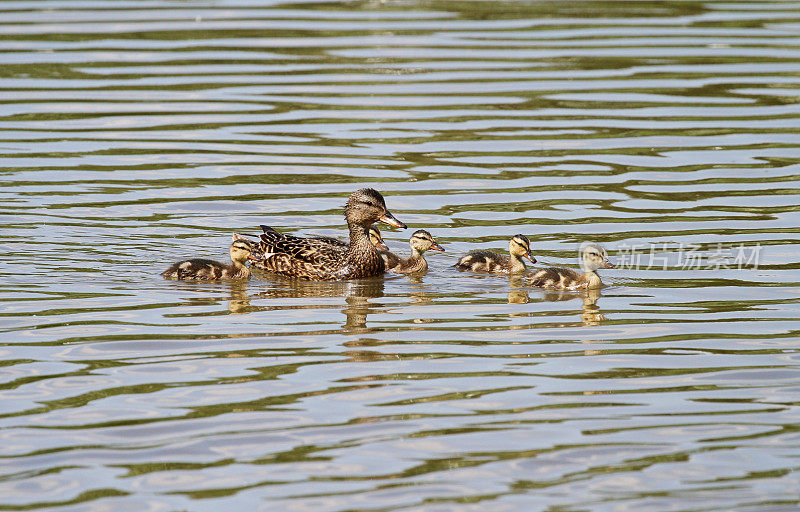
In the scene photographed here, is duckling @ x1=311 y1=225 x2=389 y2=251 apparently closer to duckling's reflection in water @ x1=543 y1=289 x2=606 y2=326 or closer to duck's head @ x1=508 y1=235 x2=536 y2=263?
duck's head @ x1=508 y1=235 x2=536 y2=263

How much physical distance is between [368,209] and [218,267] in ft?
4.42

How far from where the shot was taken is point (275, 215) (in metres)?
12.3

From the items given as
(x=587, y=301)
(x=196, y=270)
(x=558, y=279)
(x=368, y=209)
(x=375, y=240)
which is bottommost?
(x=587, y=301)

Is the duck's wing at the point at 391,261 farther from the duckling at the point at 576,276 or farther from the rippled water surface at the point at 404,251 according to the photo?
the duckling at the point at 576,276

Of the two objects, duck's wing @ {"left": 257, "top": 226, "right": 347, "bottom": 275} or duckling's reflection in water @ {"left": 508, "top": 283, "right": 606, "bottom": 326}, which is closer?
duckling's reflection in water @ {"left": 508, "top": 283, "right": 606, "bottom": 326}

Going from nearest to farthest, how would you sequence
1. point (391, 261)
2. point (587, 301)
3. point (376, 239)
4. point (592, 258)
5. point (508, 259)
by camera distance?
point (587, 301)
point (592, 258)
point (508, 259)
point (391, 261)
point (376, 239)

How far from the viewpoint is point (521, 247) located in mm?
10328

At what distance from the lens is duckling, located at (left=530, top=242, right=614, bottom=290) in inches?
387

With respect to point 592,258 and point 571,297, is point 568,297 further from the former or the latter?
point 592,258

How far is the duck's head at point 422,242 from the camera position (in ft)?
35.3

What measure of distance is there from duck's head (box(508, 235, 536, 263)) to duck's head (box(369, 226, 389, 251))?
4.83ft

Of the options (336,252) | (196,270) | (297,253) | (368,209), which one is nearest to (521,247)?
(368,209)

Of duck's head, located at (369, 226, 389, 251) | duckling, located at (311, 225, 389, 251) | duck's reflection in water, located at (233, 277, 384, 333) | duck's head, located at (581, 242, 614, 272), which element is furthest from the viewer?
duck's head, located at (369, 226, 389, 251)

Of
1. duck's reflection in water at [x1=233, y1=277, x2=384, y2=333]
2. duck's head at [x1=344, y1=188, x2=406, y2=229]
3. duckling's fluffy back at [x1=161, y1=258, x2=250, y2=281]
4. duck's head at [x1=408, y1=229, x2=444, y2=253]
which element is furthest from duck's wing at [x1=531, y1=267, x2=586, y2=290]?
duckling's fluffy back at [x1=161, y1=258, x2=250, y2=281]
